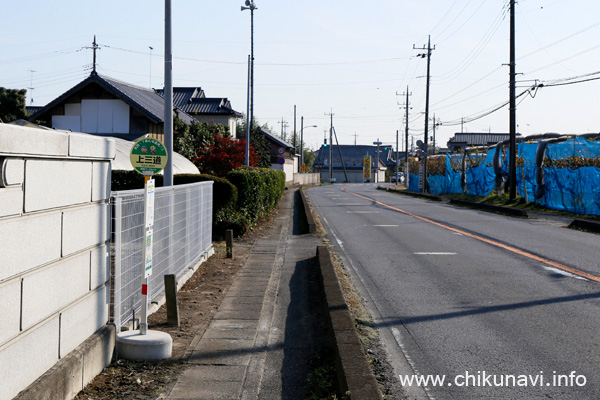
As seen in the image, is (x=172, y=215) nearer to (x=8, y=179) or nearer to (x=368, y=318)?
(x=368, y=318)

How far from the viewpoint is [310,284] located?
10.4 meters

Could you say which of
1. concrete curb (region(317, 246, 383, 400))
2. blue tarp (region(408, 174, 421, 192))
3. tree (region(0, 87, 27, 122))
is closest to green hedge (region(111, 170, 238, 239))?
concrete curb (region(317, 246, 383, 400))

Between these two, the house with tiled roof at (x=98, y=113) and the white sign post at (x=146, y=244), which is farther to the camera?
the house with tiled roof at (x=98, y=113)

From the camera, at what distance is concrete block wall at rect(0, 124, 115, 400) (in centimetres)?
384

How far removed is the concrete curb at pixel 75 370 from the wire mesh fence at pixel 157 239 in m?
0.49

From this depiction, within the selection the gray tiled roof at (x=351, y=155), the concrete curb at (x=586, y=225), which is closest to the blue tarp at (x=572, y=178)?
the concrete curb at (x=586, y=225)

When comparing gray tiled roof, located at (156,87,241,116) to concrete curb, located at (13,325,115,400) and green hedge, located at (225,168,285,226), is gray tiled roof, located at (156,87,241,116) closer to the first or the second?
green hedge, located at (225,168,285,226)

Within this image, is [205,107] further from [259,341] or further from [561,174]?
[259,341]

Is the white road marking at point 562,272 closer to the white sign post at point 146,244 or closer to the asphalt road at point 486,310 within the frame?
the asphalt road at point 486,310

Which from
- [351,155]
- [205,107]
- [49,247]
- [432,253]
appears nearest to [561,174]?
[432,253]

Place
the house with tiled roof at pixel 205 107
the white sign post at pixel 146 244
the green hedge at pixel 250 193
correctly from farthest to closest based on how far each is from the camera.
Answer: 1. the house with tiled roof at pixel 205 107
2. the green hedge at pixel 250 193
3. the white sign post at pixel 146 244

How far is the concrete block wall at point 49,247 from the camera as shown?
3838mm

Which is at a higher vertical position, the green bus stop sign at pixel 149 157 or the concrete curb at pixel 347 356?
the green bus stop sign at pixel 149 157

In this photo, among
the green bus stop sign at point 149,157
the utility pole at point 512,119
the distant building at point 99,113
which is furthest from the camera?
the utility pole at point 512,119
